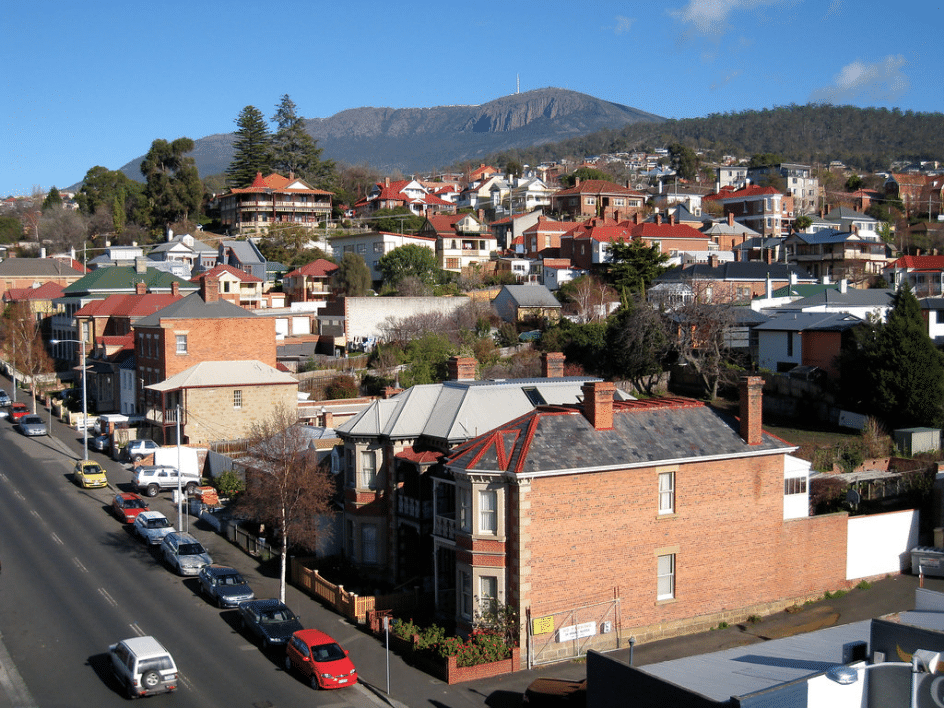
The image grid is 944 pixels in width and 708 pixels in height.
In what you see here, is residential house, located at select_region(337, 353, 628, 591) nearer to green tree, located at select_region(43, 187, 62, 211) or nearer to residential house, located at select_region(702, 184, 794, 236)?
residential house, located at select_region(702, 184, 794, 236)

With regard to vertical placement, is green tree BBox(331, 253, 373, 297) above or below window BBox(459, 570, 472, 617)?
above

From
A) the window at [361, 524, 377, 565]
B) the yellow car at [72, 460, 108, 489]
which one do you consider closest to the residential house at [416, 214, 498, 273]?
the yellow car at [72, 460, 108, 489]

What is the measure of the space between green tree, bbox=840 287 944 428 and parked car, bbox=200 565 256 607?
33072mm

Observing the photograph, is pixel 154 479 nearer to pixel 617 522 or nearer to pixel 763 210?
pixel 617 522

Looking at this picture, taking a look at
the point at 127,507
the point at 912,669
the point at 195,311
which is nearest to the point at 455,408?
the point at 127,507

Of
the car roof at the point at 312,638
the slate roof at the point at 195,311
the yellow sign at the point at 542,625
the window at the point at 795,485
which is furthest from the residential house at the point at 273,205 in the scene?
the yellow sign at the point at 542,625

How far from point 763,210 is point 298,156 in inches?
2492

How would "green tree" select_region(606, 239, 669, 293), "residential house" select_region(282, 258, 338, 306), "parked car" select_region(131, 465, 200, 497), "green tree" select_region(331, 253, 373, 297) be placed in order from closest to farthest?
1. "parked car" select_region(131, 465, 200, 497)
2. "green tree" select_region(606, 239, 669, 293)
3. "green tree" select_region(331, 253, 373, 297)
4. "residential house" select_region(282, 258, 338, 306)

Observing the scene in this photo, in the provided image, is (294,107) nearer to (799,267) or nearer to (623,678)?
(799,267)

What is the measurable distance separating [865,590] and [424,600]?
16.3 meters

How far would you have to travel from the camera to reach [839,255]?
305 feet

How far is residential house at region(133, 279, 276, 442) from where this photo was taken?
55312mm

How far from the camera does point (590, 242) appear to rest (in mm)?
90188

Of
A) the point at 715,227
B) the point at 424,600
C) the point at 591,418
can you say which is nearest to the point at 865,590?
the point at 591,418
